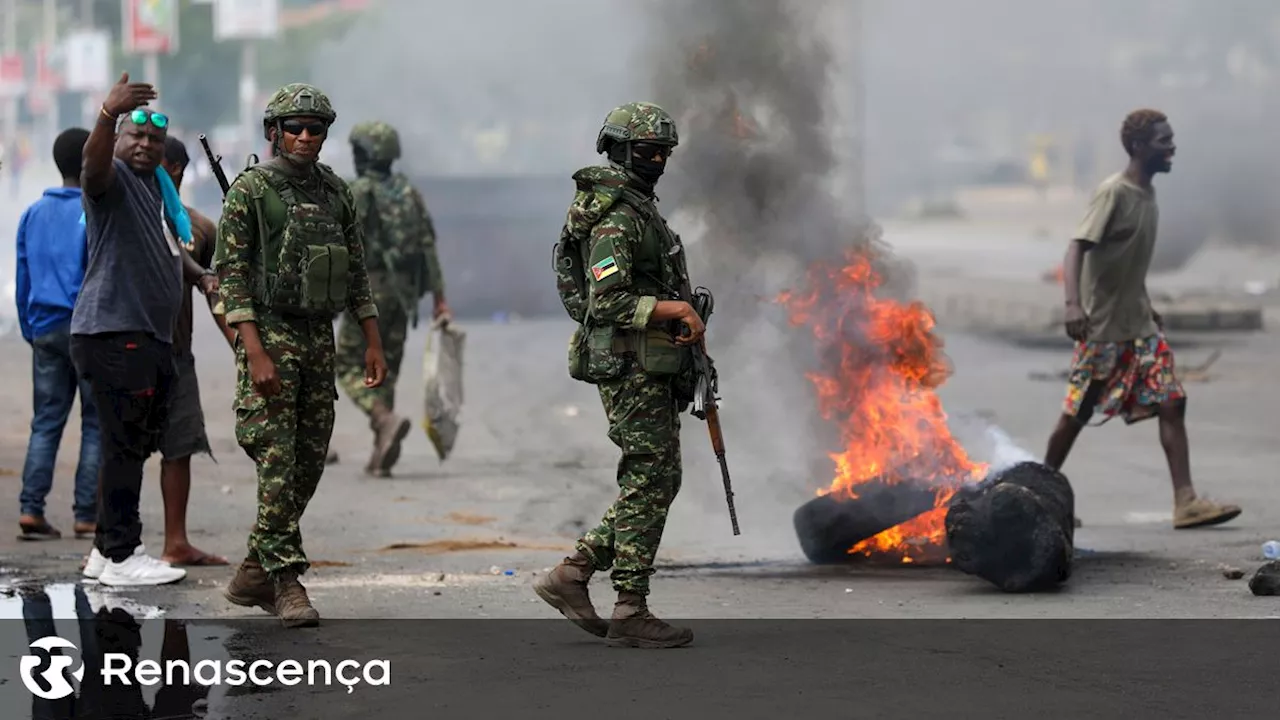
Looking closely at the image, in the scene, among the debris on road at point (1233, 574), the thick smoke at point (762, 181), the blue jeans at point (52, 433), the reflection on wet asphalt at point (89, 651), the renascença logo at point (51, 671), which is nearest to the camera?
the reflection on wet asphalt at point (89, 651)

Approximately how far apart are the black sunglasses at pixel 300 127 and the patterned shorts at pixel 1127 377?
3939 mm

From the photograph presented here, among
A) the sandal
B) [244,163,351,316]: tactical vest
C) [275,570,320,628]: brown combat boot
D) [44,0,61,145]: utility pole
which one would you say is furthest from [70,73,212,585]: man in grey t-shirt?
[44,0,61,145]: utility pole

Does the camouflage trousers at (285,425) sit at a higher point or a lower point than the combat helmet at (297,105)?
lower

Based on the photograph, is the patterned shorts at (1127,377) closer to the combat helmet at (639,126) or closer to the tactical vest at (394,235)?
the combat helmet at (639,126)

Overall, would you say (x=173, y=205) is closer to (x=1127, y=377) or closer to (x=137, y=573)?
(x=137, y=573)

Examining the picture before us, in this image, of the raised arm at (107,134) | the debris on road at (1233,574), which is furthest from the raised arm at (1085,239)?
the raised arm at (107,134)

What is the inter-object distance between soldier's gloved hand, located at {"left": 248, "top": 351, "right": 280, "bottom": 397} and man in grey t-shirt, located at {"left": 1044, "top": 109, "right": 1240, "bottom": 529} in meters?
3.96

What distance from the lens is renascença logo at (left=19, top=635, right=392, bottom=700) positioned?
542 centimetres

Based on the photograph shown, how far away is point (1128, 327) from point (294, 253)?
4.14 meters

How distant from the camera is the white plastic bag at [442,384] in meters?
10.7

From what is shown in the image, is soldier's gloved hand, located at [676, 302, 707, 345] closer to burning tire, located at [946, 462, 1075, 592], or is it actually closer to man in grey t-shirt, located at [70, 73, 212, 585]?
burning tire, located at [946, 462, 1075, 592]

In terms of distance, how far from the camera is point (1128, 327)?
8.65 meters

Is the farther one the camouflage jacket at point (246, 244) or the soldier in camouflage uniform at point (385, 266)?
the soldier in camouflage uniform at point (385, 266)

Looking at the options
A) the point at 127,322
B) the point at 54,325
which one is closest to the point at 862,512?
the point at 127,322
